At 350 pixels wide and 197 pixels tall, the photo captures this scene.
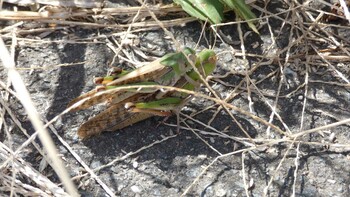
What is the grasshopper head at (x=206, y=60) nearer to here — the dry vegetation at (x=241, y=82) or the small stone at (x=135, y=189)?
the dry vegetation at (x=241, y=82)

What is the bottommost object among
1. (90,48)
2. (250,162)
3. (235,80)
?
(250,162)

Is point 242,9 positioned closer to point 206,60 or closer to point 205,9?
point 205,9

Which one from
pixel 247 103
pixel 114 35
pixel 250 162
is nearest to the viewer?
pixel 250 162

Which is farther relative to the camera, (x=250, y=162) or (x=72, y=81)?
(x=72, y=81)

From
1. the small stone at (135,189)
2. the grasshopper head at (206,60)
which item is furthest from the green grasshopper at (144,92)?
the small stone at (135,189)

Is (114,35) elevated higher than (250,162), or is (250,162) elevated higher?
(114,35)

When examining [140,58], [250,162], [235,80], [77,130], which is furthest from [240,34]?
[77,130]

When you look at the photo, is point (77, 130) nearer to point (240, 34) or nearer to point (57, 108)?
point (57, 108)
